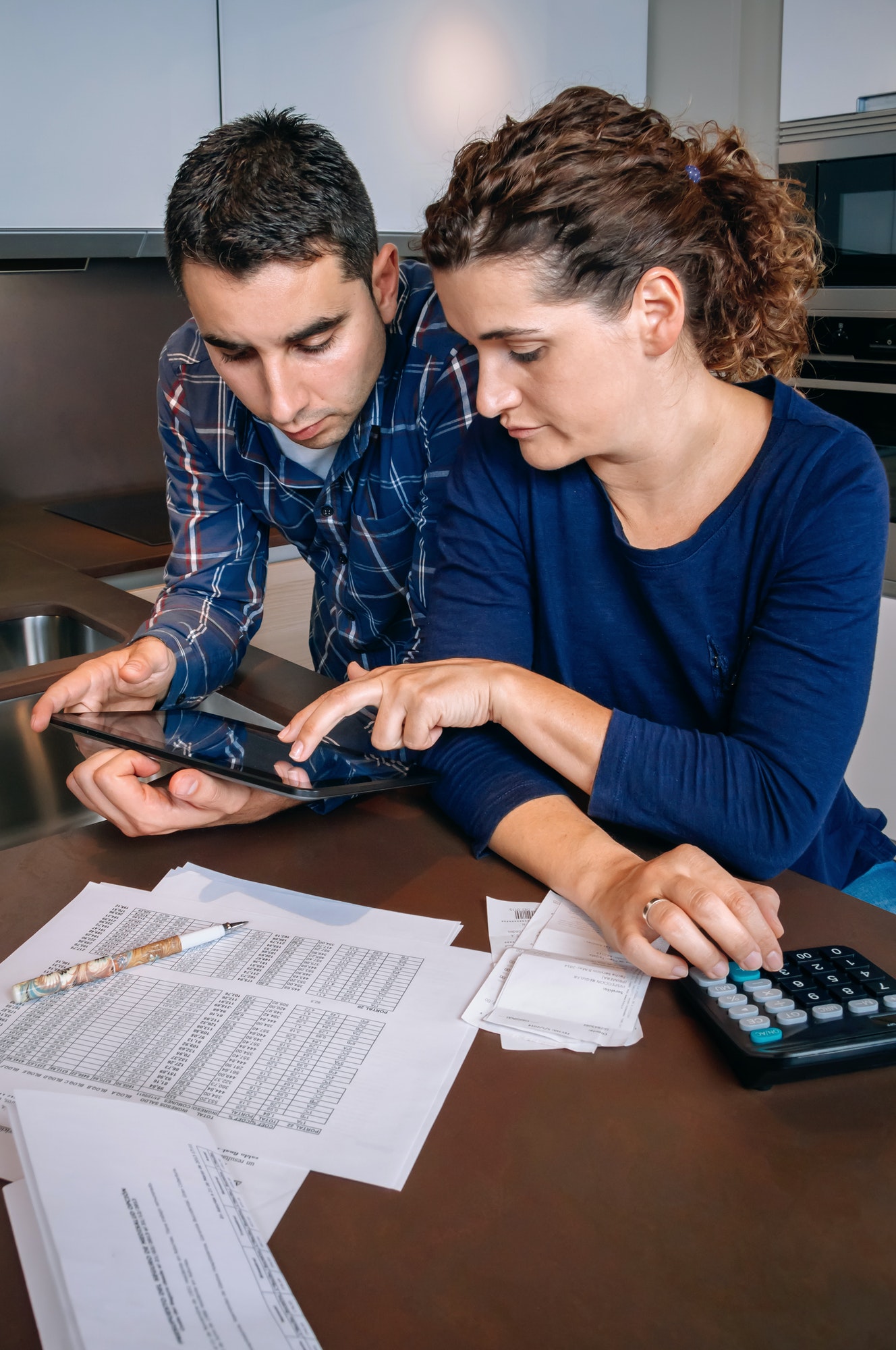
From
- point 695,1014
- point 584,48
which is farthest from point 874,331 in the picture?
point 695,1014

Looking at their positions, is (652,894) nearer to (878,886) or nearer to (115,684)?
(878,886)

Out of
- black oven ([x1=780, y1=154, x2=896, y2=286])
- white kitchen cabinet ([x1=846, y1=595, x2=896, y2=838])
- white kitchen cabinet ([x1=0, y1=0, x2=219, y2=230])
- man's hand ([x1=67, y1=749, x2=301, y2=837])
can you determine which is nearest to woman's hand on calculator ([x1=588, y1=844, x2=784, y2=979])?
man's hand ([x1=67, y1=749, x2=301, y2=837])

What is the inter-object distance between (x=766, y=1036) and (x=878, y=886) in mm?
549

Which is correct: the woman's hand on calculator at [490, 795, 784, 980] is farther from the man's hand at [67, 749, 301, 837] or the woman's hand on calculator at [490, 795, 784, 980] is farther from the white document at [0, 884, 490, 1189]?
the man's hand at [67, 749, 301, 837]

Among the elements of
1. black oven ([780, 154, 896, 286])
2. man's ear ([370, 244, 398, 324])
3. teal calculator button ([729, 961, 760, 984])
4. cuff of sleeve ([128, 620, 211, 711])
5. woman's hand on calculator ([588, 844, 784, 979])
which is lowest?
teal calculator button ([729, 961, 760, 984])

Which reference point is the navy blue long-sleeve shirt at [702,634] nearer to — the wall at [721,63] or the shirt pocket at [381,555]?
the shirt pocket at [381,555]

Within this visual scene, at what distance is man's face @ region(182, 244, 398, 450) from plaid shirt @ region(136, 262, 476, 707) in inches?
2.4

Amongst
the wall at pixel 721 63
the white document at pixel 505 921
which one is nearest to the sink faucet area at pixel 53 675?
the white document at pixel 505 921

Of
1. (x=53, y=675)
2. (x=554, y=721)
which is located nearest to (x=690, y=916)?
(x=554, y=721)

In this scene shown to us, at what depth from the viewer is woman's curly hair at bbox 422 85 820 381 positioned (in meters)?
0.89

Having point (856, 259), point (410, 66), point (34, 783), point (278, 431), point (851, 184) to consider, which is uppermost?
point (410, 66)

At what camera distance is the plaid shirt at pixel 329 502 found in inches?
50.4

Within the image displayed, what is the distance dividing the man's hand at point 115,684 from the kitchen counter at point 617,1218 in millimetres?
573

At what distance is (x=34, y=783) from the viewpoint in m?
1.51
